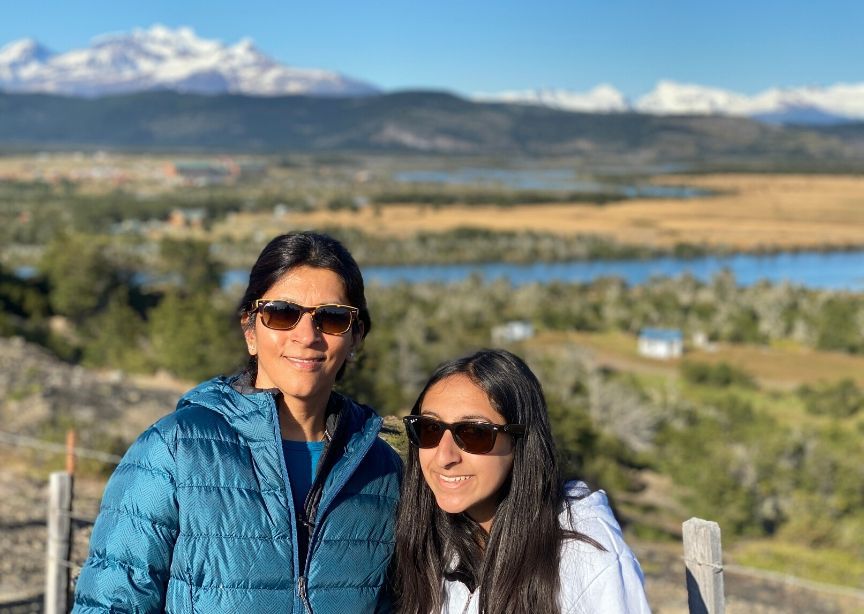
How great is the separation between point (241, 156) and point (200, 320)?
567 ft

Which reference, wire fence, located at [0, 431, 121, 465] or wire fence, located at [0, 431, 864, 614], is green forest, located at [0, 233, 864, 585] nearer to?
wire fence, located at [0, 431, 864, 614]

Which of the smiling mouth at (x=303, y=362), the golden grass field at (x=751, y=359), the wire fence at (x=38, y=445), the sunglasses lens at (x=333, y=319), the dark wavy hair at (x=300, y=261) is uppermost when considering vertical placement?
the dark wavy hair at (x=300, y=261)

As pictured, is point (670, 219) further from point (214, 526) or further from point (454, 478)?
point (214, 526)

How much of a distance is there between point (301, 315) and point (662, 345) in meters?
32.7

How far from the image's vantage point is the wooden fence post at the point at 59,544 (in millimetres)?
3900

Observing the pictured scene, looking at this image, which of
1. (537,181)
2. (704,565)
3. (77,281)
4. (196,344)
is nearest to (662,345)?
(77,281)

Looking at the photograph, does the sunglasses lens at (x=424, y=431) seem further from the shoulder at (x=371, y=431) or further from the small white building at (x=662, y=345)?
the small white building at (x=662, y=345)

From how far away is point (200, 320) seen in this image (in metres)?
20.0

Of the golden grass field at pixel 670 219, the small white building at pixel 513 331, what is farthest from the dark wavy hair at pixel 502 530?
the golden grass field at pixel 670 219

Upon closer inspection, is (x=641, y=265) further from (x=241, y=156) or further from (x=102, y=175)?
(x=241, y=156)

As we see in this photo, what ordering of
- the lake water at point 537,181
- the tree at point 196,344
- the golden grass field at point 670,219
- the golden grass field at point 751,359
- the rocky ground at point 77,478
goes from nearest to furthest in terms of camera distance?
the rocky ground at point 77,478, the tree at point 196,344, the golden grass field at point 751,359, the golden grass field at point 670,219, the lake water at point 537,181

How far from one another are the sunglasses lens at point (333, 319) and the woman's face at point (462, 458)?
258 millimetres

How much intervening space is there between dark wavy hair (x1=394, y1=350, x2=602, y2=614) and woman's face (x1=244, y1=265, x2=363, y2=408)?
24 cm

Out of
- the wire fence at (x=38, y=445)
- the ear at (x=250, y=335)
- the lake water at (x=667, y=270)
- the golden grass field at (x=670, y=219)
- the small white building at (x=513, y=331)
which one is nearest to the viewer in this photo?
the ear at (x=250, y=335)
